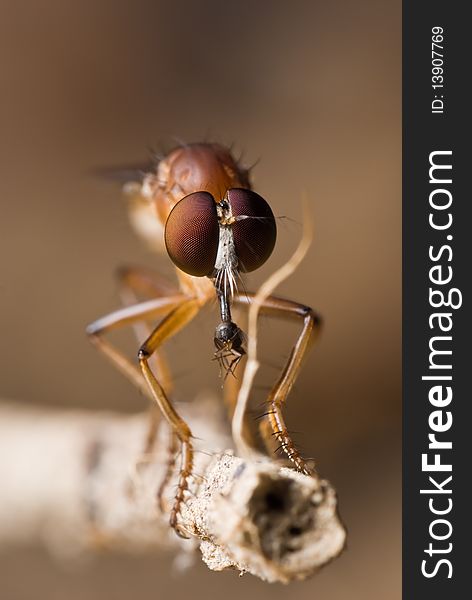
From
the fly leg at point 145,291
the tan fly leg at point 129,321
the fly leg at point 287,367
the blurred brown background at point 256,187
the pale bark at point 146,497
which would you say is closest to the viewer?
the pale bark at point 146,497

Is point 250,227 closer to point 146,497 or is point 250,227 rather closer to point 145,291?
point 146,497

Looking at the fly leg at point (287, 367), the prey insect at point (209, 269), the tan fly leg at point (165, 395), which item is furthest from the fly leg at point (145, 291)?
the fly leg at point (287, 367)

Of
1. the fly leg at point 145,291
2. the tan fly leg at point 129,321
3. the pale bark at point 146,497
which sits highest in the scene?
the fly leg at point 145,291

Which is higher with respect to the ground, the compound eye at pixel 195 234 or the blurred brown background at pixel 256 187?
the blurred brown background at pixel 256 187

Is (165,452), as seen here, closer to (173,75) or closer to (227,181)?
(227,181)

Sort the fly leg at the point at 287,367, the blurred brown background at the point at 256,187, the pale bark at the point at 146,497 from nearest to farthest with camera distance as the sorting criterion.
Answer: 1. the pale bark at the point at 146,497
2. the fly leg at the point at 287,367
3. the blurred brown background at the point at 256,187

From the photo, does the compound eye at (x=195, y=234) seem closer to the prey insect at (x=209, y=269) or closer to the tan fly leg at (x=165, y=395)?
the prey insect at (x=209, y=269)

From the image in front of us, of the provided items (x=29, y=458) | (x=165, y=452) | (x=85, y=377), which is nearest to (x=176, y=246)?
(x=165, y=452)
